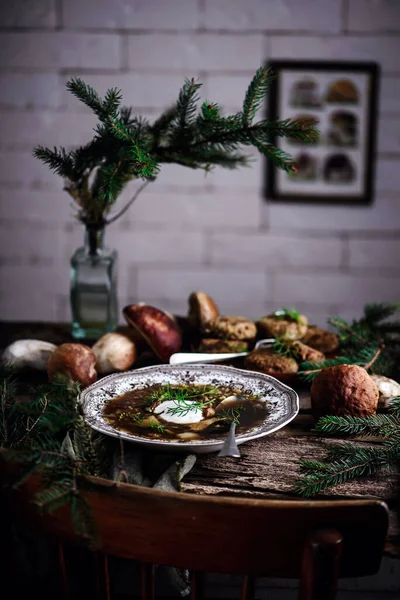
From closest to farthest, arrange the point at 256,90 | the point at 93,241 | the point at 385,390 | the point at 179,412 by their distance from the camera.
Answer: the point at 179,412, the point at 385,390, the point at 256,90, the point at 93,241

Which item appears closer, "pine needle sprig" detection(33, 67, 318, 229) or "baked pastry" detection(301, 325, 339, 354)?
"pine needle sprig" detection(33, 67, 318, 229)

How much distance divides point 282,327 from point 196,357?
0.21 m

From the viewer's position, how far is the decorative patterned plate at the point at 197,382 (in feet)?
2.78

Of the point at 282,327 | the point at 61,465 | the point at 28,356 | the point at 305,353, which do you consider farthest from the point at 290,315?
the point at 61,465

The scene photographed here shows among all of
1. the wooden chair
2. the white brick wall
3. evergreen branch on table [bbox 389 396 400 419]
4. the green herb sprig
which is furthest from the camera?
the white brick wall

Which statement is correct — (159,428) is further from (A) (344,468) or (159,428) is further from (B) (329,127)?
(B) (329,127)

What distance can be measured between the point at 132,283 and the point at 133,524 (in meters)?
2.14

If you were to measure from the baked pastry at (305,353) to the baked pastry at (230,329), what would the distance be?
0.39ft

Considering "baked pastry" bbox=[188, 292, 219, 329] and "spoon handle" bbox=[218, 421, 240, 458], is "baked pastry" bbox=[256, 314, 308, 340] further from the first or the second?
"spoon handle" bbox=[218, 421, 240, 458]

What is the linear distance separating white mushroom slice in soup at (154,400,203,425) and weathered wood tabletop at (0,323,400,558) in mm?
63

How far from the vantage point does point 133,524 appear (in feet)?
1.96

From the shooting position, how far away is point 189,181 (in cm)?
262

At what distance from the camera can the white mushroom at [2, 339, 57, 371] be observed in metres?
1.23

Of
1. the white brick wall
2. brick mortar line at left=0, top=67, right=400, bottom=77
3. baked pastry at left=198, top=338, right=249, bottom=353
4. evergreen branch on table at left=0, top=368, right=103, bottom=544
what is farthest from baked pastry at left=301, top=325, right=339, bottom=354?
brick mortar line at left=0, top=67, right=400, bottom=77
